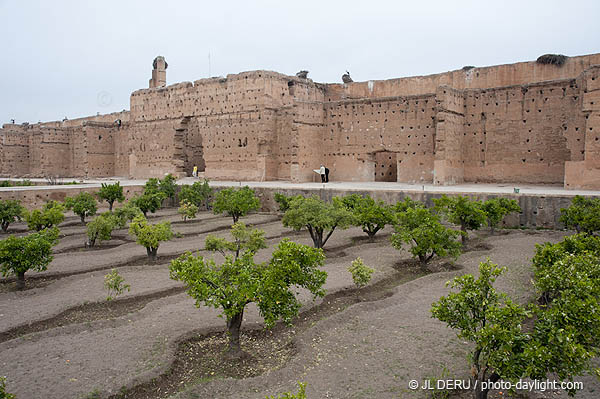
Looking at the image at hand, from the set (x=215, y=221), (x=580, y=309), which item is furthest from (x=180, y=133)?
(x=580, y=309)

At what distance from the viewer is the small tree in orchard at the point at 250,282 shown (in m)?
6.66

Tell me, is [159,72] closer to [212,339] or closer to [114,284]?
[114,284]

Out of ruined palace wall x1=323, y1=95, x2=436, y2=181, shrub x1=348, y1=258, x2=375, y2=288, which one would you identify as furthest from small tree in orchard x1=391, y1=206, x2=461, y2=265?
ruined palace wall x1=323, y1=95, x2=436, y2=181

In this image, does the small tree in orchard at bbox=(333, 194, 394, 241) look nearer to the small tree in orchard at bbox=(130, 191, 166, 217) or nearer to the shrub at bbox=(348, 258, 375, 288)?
the shrub at bbox=(348, 258, 375, 288)

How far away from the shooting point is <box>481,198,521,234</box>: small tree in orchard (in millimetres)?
14860

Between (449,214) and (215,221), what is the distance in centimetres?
1026

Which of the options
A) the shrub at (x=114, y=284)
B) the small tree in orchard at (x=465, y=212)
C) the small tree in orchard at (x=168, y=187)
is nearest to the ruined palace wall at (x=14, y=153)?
the small tree in orchard at (x=168, y=187)

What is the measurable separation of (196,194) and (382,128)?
10937 mm

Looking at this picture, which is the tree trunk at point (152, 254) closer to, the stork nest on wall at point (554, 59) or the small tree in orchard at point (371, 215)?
the small tree in orchard at point (371, 215)

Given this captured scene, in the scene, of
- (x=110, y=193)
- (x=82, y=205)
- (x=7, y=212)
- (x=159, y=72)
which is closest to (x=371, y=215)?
(x=82, y=205)

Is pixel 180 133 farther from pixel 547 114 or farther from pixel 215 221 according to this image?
pixel 547 114

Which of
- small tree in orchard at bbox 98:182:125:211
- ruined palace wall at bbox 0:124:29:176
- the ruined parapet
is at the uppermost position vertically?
the ruined parapet

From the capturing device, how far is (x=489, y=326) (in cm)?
512

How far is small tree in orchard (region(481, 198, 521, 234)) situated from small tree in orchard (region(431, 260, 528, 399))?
9298 mm
